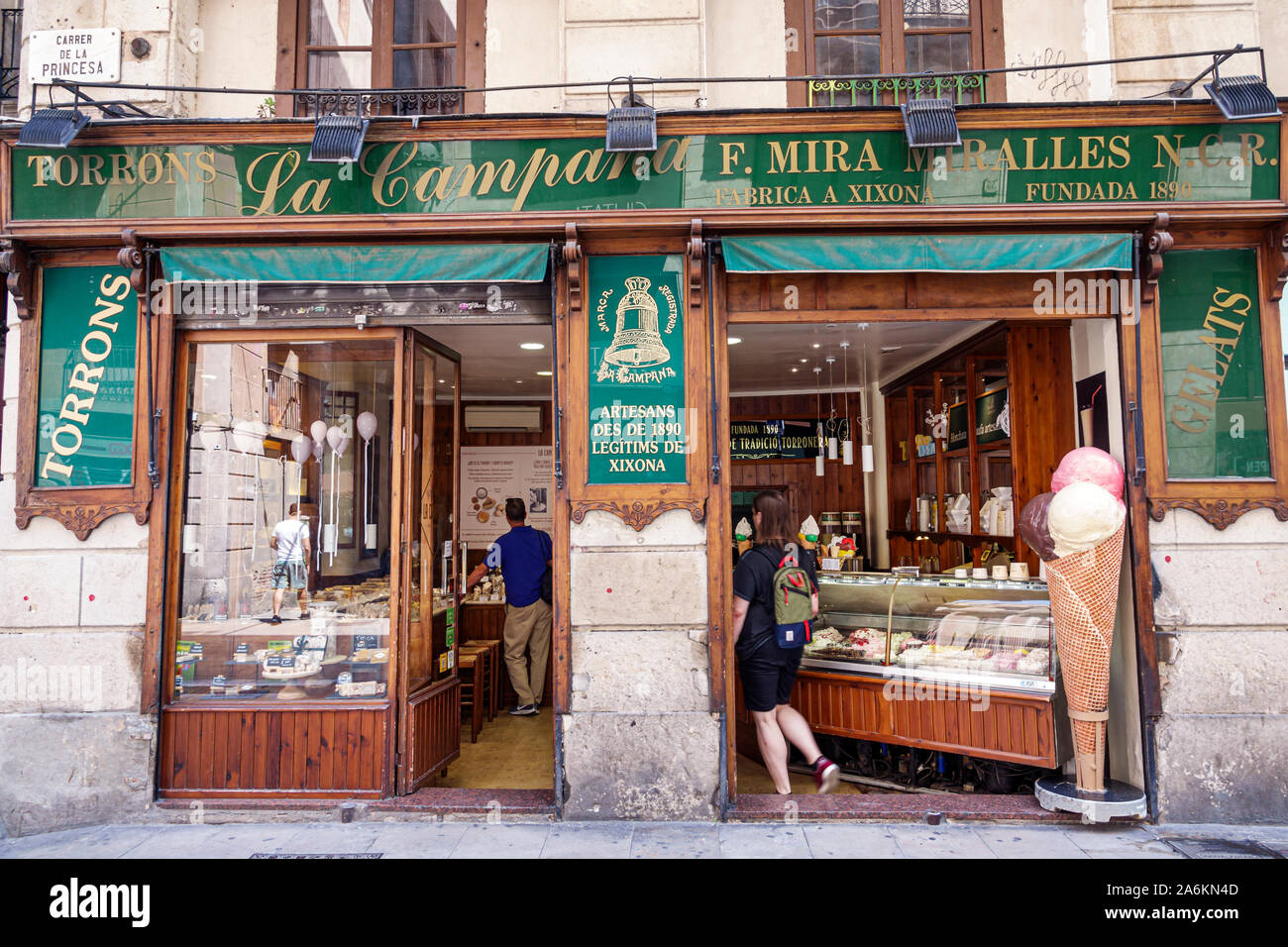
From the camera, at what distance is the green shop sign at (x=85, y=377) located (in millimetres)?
5137

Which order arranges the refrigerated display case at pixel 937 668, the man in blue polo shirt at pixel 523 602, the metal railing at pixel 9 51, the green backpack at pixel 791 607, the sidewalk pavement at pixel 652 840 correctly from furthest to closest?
1. the man in blue polo shirt at pixel 523 602
2. the metal railing at pixel 9 51
3. the green backpack at pixel 791 607
4. the refrigerated display case at pixel 937 668
5. the sidewalk pavement at pixel 652 840

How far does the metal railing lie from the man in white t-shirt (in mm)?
5248

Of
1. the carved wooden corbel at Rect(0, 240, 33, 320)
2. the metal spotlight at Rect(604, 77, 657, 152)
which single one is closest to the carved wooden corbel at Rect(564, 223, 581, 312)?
the metal spotlight at Rect(604, 77, 657, 152)

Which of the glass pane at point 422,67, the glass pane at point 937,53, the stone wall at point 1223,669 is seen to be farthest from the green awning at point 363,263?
the stone wall at point 1223,669

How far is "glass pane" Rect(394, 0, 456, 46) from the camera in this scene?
5.73 m

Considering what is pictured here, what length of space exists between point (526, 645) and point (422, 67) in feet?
16.7

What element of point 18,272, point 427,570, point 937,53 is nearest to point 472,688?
point 427,570

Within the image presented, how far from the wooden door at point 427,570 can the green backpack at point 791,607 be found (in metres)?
2.56

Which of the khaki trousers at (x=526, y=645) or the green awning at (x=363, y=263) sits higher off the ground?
the green awning at (x=363, y=263)

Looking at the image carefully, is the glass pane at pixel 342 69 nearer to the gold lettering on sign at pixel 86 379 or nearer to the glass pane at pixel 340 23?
the glass pane at pixel 340 23

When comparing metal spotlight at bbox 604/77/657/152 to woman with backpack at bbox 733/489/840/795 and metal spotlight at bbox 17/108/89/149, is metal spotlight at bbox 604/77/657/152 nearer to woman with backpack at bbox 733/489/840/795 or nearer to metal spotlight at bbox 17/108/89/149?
woman with backpack at bbox 733/489/840/795

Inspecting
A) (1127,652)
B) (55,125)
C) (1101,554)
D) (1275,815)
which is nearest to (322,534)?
(55,125)

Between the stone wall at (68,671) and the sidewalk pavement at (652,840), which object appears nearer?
the sidewalk pavement at (652,840)

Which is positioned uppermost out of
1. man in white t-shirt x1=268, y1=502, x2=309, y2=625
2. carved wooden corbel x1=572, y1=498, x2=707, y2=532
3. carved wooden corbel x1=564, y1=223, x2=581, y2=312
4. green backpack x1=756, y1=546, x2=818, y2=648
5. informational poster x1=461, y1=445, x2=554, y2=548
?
carved wooden corbel x1=564, y1=223, x2=581, y2=312
